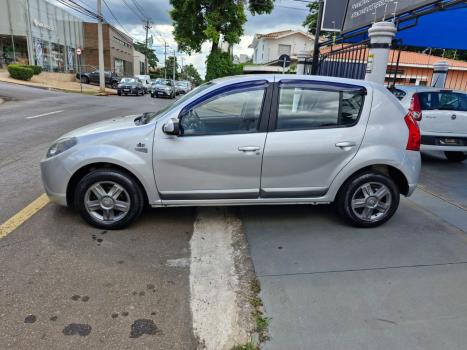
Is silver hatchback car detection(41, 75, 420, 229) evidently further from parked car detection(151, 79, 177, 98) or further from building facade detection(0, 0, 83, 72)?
building facade detection(0, 0, 83, 72)

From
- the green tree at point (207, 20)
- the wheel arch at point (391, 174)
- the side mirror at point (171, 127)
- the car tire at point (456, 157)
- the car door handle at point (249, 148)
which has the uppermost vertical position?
the green tree at point (207, 20)

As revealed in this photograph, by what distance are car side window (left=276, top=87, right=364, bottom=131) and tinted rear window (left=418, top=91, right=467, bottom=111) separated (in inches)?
172

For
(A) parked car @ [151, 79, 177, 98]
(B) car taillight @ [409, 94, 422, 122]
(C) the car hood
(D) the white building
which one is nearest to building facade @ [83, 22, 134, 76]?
(A) parked car @ [151, 79, 177, 98]

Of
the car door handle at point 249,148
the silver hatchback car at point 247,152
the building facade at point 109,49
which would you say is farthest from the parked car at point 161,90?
the car door handle at point 249,148

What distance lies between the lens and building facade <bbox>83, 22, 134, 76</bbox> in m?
44.0

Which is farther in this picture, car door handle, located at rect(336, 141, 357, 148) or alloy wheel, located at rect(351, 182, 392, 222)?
alloy wheel, located at rect(351, 182, 392, 222)

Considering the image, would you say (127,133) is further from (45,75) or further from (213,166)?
(45,75)

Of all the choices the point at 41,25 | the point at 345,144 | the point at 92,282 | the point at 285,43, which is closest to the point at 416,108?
the point at 345,144

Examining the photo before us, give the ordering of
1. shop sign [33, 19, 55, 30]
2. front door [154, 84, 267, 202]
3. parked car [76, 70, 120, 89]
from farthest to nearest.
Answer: parked car [76, 70, 120, 89] → shop sign [33, 19, 55, 30] → front door [154, 84, 267, 202]

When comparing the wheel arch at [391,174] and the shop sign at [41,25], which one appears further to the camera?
the shop sign at [41,25]

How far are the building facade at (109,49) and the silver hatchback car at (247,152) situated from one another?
44608 mm

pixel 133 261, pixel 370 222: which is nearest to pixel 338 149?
pixel 370 222

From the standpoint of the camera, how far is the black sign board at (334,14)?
9.48 metres

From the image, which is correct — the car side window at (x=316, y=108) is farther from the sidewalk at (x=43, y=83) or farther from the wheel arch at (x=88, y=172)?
the sidewalk at (x=43, y=83)
